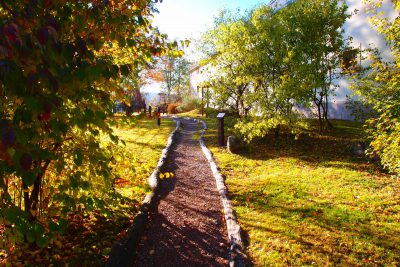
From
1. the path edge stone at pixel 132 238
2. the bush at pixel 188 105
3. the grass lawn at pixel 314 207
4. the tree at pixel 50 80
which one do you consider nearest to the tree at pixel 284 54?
the grass lawn at pixel 314 207

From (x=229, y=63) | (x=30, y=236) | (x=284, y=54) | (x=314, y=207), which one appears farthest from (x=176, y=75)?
(x=30, y=236)

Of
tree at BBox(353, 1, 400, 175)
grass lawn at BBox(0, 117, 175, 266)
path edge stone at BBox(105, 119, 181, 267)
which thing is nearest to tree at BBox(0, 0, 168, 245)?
grass lawn at BBox(0, 117, 175, 266)

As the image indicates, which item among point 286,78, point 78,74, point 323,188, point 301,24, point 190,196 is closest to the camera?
point 78,74

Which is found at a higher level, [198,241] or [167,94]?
[167,94]

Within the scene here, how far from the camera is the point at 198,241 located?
196 inches

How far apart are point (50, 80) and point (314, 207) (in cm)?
575

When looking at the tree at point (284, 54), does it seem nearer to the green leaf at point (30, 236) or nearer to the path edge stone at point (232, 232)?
the path edge stone at point (232, 232)

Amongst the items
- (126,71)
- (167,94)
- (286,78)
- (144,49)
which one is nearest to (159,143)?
(286,78)

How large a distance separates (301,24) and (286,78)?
2479 mm

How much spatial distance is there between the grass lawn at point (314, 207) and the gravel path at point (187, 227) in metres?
0.50

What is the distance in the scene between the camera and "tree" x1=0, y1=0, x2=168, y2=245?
179 centimetres

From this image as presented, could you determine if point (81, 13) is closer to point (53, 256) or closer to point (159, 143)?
point (53, 256)

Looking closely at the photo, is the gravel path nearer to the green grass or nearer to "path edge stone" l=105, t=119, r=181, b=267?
"path edge stone" l=105, t=119, r=181, b=267

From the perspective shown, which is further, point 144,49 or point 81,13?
point 144,49
